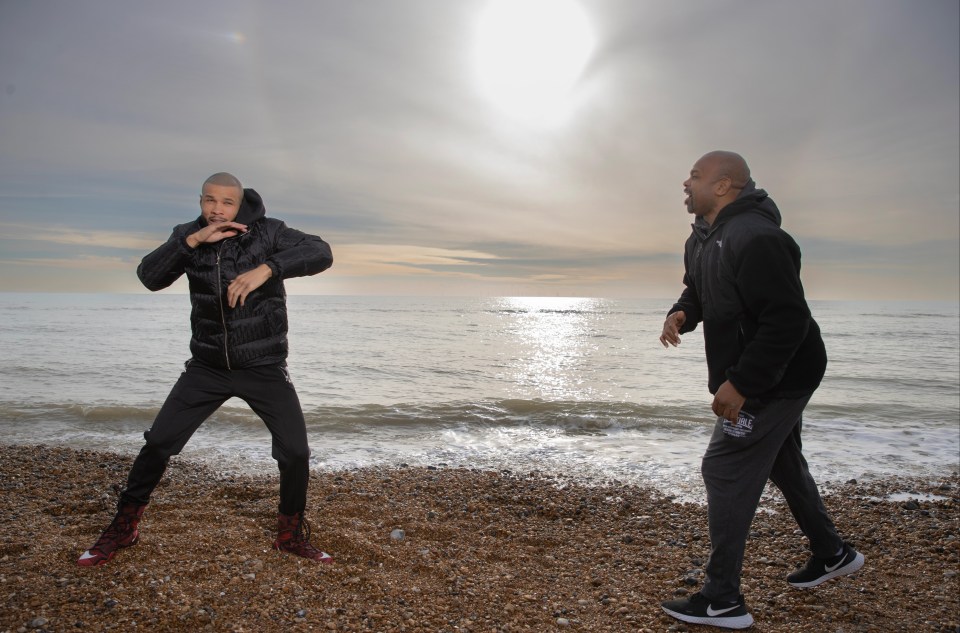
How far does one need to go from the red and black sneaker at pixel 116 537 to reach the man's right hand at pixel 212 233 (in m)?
1.90

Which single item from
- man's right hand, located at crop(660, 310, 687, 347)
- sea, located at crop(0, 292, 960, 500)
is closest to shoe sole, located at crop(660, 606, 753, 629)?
man's right hand, located at crop(660, 310, 687, 347)

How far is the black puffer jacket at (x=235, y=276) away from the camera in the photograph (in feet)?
12.7

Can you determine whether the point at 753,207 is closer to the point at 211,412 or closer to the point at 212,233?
the point at 212,233

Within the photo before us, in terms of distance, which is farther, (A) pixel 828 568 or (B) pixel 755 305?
(A) pixel 828 568

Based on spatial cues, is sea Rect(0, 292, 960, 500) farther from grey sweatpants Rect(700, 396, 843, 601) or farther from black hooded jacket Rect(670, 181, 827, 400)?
black hooded jacket Rect(670, 181, 827, 400)

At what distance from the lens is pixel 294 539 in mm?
4230

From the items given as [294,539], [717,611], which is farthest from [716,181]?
[294,539]

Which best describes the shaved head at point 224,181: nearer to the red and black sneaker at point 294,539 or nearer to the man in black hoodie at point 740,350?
the red and black sneaker at point 294,539

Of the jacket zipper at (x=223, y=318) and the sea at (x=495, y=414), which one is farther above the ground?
the jacket zipper at (x=223, y=318)

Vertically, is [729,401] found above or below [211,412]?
above

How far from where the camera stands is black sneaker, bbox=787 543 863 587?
3.89 m

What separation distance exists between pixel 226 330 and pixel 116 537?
1.62 m

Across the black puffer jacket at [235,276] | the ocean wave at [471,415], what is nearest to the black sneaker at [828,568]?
the black puffer jacket at [235,276]

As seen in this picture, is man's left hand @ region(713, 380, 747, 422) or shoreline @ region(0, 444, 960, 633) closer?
man's left hand @ region(713, 380, 747, 422)
